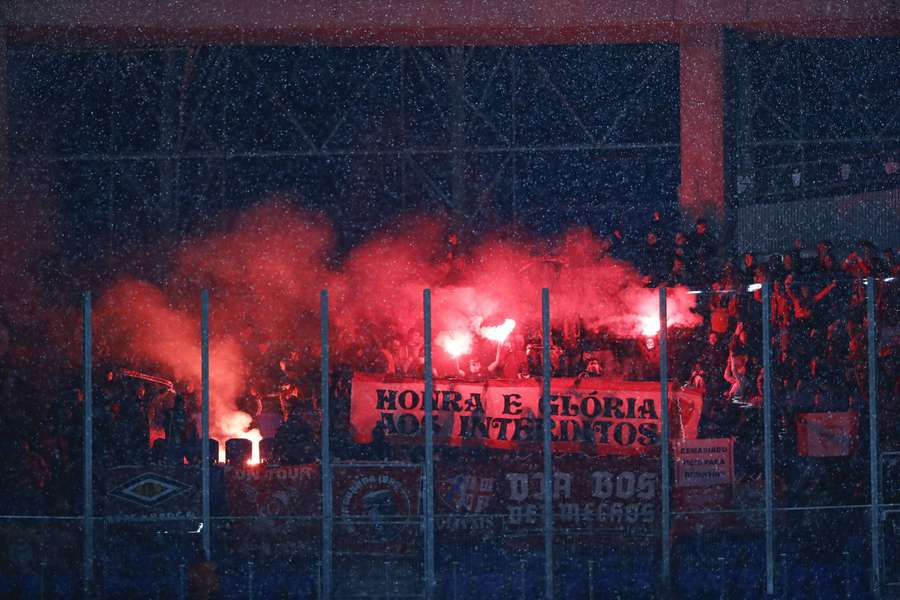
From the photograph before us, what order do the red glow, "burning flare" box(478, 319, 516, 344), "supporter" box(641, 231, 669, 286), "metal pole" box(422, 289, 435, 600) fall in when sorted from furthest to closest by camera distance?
"supporter" box(641, 231, 669, 286) < "burning flare" box(478, 319, 516, 344) < the red glow < "metal pole" box(422, 289, 435, 600)

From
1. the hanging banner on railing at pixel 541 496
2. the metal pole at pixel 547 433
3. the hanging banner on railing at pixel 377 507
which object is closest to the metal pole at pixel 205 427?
the hanging banner on railing at pixel 377 507

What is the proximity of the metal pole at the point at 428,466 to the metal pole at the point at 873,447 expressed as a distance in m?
3.87

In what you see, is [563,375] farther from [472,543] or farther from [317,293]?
[317,293]

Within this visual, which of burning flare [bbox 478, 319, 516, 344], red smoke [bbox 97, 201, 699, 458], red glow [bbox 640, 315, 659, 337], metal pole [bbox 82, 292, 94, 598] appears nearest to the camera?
metal pole [bbox 82, 292, 94, 598]

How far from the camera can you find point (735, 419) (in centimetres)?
1087

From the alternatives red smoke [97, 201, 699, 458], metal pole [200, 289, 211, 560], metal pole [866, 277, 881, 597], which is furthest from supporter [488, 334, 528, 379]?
metal pole [866, 277, 881, 597]

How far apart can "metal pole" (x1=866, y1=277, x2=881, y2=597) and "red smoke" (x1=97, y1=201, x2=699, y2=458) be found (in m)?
1.57

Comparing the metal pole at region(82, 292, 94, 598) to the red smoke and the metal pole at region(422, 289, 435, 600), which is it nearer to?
the red smoke

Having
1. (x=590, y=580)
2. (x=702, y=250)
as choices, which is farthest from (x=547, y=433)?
(x=702, y=250)

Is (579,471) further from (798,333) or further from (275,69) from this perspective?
(275,69)

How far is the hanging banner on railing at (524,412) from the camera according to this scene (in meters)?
10.8

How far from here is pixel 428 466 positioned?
34.7 ft

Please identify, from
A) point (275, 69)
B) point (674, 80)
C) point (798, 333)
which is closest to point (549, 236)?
point (674, 80)

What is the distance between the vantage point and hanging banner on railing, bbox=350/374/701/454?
35.4 feet
